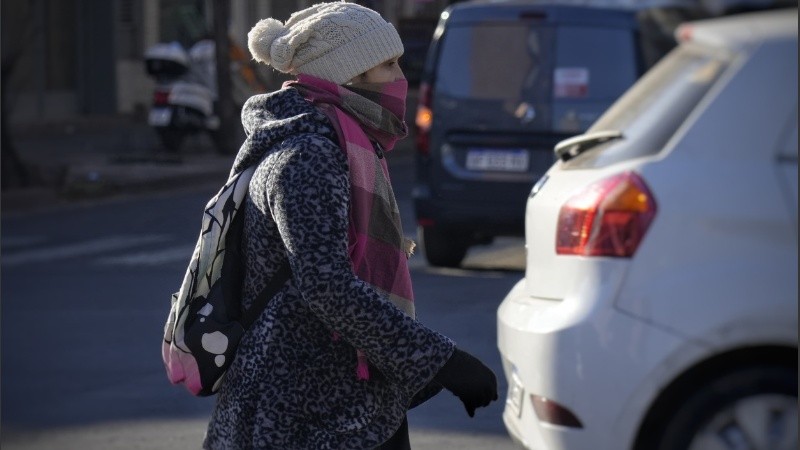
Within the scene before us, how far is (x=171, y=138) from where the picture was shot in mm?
21609

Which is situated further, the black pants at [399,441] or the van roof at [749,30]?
the van roof at [749,30]

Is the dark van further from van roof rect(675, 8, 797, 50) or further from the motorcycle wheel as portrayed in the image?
the motorcycle wheel

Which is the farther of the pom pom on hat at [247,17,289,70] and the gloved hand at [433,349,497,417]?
the pom pom on hat at [247,17,289,70]

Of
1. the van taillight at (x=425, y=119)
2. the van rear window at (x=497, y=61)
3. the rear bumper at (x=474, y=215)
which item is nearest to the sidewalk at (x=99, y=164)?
the van taillight at (x=425, y=119)

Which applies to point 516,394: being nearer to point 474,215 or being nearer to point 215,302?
point 215,302

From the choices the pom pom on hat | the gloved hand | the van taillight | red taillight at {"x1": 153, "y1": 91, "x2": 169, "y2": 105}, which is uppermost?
the pom pom on hat

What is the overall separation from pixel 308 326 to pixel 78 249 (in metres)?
10.1

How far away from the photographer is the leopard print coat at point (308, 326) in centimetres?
309

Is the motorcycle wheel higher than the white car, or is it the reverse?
the white car

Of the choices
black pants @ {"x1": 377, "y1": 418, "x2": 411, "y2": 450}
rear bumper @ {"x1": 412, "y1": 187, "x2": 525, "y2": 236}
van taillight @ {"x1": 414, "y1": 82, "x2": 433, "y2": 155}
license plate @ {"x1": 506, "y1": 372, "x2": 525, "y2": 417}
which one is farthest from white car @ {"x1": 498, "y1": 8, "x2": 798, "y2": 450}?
van taillight @ {"x1": 414, "y1": 82, "x2": 433, "y2": 155}

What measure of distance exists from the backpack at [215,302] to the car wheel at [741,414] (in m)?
1.55

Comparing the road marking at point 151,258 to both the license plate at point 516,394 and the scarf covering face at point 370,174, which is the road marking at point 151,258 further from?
the scarf covering face at point 370,174

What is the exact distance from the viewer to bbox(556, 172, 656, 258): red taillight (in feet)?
14.2

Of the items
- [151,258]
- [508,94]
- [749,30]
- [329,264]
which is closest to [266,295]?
[329,264]
